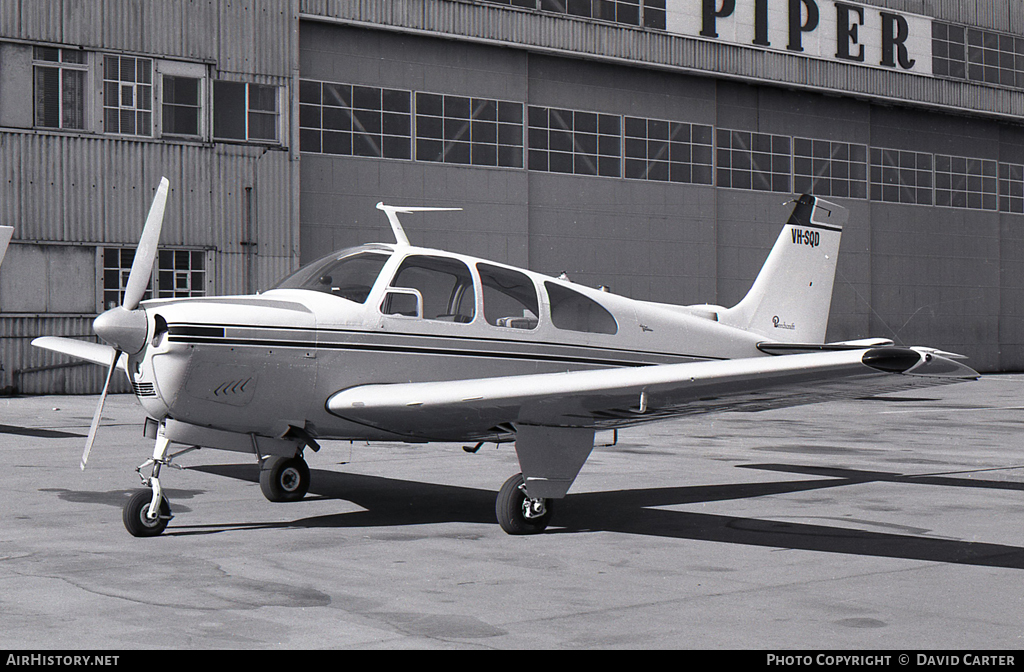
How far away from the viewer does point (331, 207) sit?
89.5 ft

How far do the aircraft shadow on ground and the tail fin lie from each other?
1.56 meters

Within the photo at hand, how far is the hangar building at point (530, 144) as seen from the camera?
2484cm

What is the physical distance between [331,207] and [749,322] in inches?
673

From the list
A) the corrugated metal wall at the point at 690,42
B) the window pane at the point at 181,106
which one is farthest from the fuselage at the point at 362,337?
the corrugated metal wall at the point at 690,42

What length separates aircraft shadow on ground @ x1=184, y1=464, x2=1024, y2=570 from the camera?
24.2 feet

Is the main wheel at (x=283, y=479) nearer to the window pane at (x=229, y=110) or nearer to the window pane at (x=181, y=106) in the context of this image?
the window pane at (x=181, y=106)

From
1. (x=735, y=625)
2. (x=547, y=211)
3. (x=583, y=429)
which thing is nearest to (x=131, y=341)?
(x=583, y=429)

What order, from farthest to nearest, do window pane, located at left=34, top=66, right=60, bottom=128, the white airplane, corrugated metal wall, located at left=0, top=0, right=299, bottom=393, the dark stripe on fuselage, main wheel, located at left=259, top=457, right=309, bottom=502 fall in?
1. window pane, located at left=34, top=66, right=60, bottom=128
2. corrugated metal wall, located at left=0, top=0, right=299, bottom=393
3. main wheel, located at left=259, top=457, right=309, bottom=502
4. the dark stripe on fuselage
5. the white airplane

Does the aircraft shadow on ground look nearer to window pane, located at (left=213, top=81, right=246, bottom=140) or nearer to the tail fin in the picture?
the tail fin

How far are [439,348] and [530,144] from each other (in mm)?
21924

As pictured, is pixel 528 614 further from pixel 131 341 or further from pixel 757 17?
pixel 757 17

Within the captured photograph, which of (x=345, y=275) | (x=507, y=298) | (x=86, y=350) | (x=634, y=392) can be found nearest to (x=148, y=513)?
(x=345, y=275)

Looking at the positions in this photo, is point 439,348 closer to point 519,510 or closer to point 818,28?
point 519,510

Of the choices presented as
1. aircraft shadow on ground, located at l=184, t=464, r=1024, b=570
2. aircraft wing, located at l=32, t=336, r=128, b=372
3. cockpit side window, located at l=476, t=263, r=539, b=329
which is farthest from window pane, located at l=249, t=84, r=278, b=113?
cockpit side window, located at l=476, t=263, r=539, b=329
